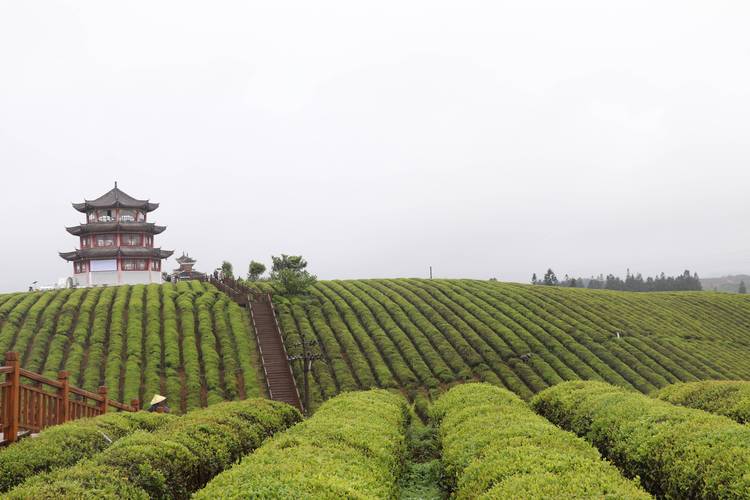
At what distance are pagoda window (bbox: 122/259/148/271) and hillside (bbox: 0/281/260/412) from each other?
12.5 m

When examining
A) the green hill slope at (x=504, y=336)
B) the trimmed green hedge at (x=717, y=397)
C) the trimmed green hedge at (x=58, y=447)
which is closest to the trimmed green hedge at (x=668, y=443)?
the trimmed green hedge at (x=717, y=397)

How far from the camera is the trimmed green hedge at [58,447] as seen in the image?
9.28 m

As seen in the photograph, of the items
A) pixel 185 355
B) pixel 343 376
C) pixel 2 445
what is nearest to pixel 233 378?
pixel 185 355

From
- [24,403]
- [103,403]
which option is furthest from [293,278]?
[24,403]

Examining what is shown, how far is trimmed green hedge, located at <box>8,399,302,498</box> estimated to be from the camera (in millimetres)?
8000

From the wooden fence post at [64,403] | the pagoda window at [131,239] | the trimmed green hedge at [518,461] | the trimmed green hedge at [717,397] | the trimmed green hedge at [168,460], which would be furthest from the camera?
the pagoda window at [131,239]

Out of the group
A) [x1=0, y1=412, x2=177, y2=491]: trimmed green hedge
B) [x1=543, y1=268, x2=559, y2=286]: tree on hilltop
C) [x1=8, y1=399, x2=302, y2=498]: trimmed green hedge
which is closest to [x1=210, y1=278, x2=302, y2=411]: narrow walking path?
[x1=8, y1=399, x2=302, y2=498]: trimmed green hedge

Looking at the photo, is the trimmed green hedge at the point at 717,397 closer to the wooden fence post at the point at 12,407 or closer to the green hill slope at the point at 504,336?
the wooden fence post at the point at 12,407

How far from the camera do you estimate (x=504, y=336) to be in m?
42.3

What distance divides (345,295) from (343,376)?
49.3 ft

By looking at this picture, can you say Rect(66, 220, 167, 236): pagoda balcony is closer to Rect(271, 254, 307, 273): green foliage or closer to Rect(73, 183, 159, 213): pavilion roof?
Rect(73, 183, 159, 213): pavilion roof

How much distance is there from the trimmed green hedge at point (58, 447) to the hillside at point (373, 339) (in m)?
19.9

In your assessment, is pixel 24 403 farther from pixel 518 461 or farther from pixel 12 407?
pixel 518 461

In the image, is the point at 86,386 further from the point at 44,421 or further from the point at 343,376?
the point at 44,421
